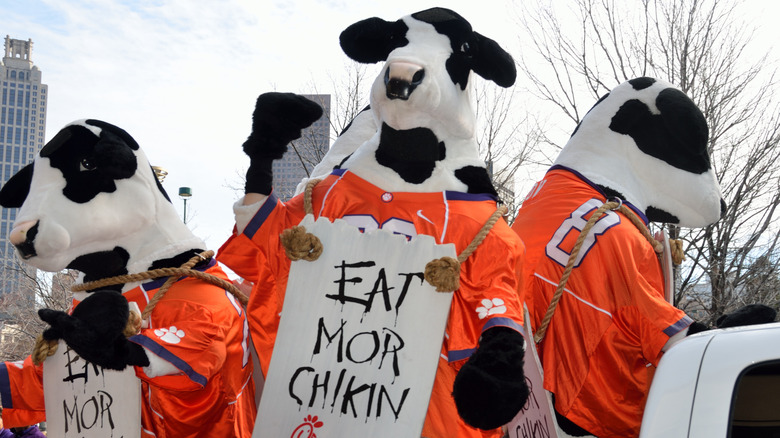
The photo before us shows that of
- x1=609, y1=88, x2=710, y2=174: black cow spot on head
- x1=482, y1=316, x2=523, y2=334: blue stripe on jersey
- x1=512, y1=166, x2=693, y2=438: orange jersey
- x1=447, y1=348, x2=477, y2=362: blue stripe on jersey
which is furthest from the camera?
x1=609, y1=88, x2=710, y2=174: black cow spot on head

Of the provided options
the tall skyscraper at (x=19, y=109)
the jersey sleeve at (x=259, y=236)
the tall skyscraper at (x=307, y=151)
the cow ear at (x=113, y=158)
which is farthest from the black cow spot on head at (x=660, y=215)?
the tall skyscraper at (x=19, y=109)

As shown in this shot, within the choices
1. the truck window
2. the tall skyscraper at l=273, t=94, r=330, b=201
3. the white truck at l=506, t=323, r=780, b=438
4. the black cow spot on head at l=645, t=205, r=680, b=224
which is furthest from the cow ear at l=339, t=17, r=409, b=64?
the tall skyscraper at l=273, t=94, r=330, b=201

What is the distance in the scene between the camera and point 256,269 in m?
2.83

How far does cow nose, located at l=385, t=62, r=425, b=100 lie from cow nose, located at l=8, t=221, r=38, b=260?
1.49m

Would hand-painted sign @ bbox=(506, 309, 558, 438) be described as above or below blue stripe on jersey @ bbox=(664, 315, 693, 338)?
below

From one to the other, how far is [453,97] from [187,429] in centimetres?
164

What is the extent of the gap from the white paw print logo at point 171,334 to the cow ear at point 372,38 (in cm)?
124

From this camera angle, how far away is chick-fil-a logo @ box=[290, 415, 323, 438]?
2.44 m

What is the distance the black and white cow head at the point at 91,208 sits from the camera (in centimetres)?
296

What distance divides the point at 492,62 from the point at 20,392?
236 cm

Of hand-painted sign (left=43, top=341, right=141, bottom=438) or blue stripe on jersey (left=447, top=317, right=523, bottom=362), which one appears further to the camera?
hand-painted sign (left=43, top=341, right=141, bottom=438)

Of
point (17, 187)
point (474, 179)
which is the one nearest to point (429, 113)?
point (474, 179)

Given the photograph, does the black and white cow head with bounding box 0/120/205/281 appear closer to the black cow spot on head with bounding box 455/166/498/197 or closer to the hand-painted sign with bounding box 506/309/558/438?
the black cow spot on head with bounding box 455/166/498/197

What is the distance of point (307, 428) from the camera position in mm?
2449
